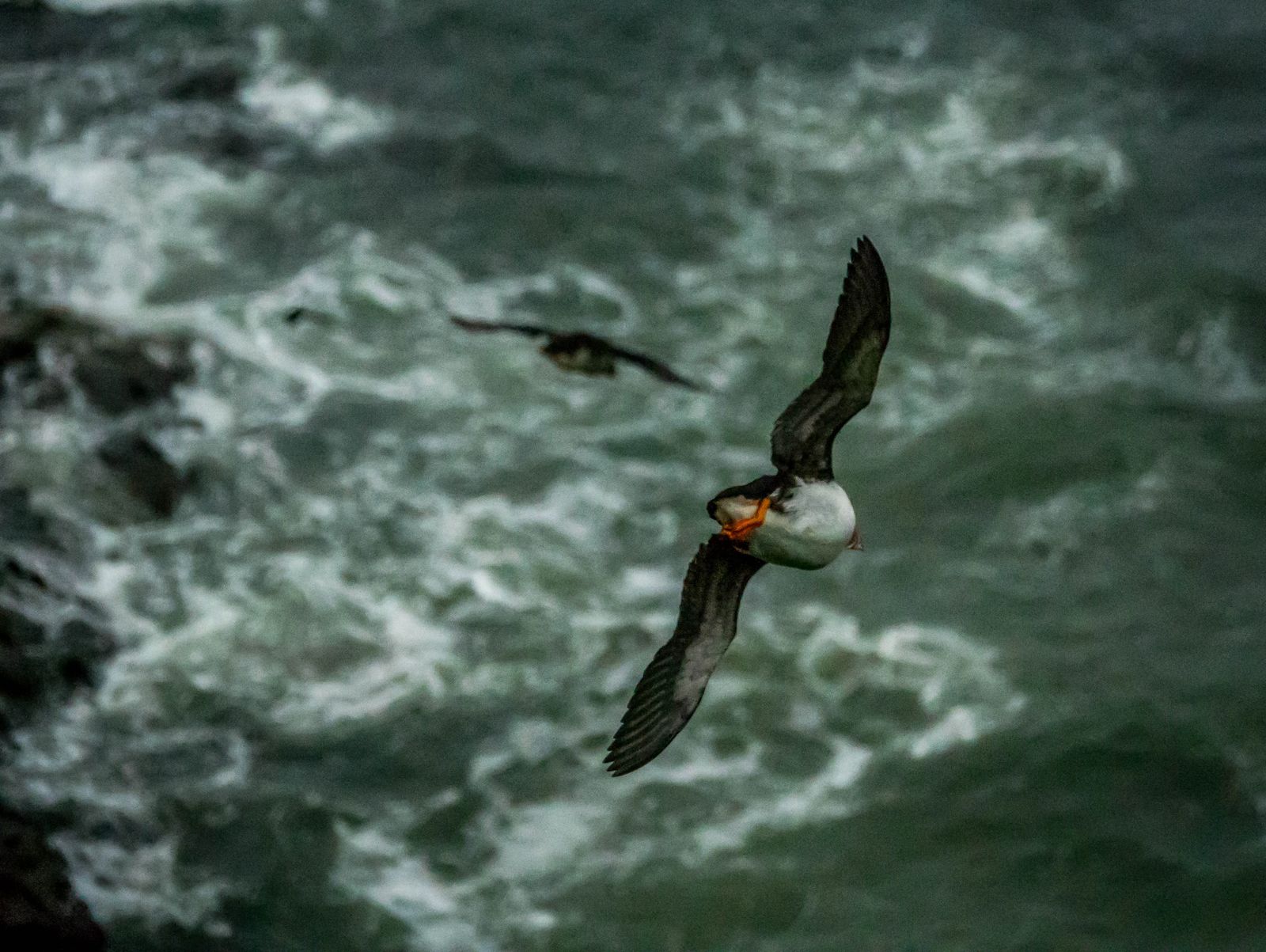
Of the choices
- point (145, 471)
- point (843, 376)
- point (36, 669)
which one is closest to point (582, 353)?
point (843, 376)

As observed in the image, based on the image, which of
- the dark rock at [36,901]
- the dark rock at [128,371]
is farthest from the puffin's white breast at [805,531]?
the dark rock at [128,371]

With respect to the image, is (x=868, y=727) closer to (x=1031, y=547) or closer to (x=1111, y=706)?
(x=1111, y=706)

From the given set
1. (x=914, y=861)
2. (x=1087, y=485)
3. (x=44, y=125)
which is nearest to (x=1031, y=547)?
(x=1087, y=485)

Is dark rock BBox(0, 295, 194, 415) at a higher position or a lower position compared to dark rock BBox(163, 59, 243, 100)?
lower

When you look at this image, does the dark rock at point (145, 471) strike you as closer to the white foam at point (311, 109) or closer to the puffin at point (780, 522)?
the white foam at point (311, 109)

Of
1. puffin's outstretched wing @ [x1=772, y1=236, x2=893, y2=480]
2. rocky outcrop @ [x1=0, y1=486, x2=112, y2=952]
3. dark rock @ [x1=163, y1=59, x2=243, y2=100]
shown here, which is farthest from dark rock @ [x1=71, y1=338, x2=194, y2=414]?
puffin's outstretched wing @ [x1=772, y1=236, x2=893, y2=480]

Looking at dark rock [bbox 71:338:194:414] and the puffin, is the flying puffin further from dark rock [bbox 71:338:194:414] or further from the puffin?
dark rock [bbox 71:338:194:414]
